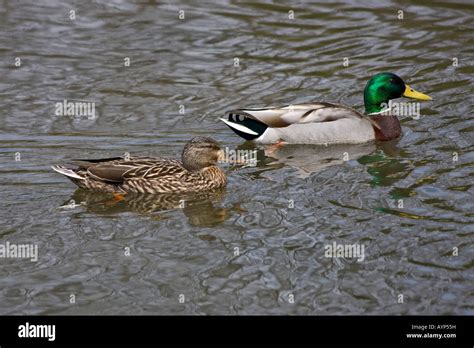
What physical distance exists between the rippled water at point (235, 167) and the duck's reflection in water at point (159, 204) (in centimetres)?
4

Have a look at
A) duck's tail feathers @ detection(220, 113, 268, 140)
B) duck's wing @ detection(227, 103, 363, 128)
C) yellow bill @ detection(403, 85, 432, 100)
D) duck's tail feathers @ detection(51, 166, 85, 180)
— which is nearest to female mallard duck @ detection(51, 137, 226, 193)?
duck's tail feathers @ detection(51, 166, 85, 180)

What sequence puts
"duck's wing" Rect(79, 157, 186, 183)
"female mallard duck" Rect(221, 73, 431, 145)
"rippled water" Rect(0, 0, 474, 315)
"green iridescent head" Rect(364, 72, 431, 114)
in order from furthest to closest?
"green iridescent head" Rect(364, 72, 431, 114) < "female mallard duck" Rect(221, 73, 431, 145) < "duck's wing" Rect(79, 157, 186, 183) < "rippled water" Rect(0, 0, 474, 315)

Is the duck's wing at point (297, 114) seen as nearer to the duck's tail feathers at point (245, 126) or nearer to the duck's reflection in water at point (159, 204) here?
the duck's tail feathers at point (245, 126)

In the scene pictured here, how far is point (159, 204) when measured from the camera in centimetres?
1149

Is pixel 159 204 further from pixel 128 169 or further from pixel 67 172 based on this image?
pixel 67 172

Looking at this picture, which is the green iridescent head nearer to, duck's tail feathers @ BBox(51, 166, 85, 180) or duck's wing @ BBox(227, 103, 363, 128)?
duck's wing @ BBox(227, 103, 363, 128)

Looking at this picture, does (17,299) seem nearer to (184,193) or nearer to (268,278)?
(268,278)

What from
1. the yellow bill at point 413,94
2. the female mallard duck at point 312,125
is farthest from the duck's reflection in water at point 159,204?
the yellow bill at point 413,94

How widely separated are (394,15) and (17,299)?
411 inches

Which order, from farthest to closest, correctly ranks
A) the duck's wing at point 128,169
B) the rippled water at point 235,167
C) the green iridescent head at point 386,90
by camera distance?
the green iridescent head at point 386,90 → the duck's wing at point 128,169 → the rippled water at point 235,167

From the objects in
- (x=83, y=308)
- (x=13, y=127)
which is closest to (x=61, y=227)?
(x=83, y=308)

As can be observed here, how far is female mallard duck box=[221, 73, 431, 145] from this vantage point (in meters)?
13.7

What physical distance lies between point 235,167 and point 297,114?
146 cm

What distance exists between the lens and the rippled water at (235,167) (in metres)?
9.16
